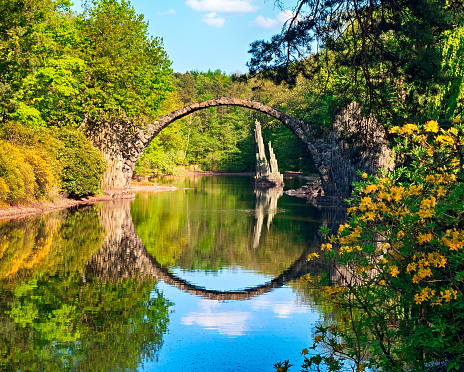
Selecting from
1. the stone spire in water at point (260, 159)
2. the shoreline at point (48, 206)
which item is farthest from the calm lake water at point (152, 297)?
the stone spire in water at point (260, 159)

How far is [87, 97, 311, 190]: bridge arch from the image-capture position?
2994cm

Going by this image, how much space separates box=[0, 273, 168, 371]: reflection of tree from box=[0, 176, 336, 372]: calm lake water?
0.6 inches

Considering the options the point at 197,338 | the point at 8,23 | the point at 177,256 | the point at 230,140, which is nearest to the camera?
the point at 197,338

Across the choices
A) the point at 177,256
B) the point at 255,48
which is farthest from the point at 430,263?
the point at 177,256

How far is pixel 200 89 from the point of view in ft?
326

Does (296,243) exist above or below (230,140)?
below

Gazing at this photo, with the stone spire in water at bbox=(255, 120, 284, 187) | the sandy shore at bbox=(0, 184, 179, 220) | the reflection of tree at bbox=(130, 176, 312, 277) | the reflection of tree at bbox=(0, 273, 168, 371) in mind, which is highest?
the stone spire in water at bbox=(255, 120, 284, 187)

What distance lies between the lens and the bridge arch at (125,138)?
98.2ft

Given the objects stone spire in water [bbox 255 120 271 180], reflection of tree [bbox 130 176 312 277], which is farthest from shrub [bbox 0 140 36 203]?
stone spire in water [bbox 255 120 271 180]

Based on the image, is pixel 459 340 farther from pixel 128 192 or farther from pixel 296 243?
pixel 128 192

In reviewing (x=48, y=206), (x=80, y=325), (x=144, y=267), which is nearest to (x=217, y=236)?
(x=144, y=267)

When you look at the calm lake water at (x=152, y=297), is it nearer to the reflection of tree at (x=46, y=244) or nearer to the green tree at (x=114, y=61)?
the reflection of tree at (x=46, y=244)

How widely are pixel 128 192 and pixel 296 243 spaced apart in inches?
697

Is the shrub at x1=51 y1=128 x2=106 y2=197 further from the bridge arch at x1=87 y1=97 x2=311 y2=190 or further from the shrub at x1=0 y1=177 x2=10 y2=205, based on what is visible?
the shrub at x1=0 y1=177 x2=10 y2=205
